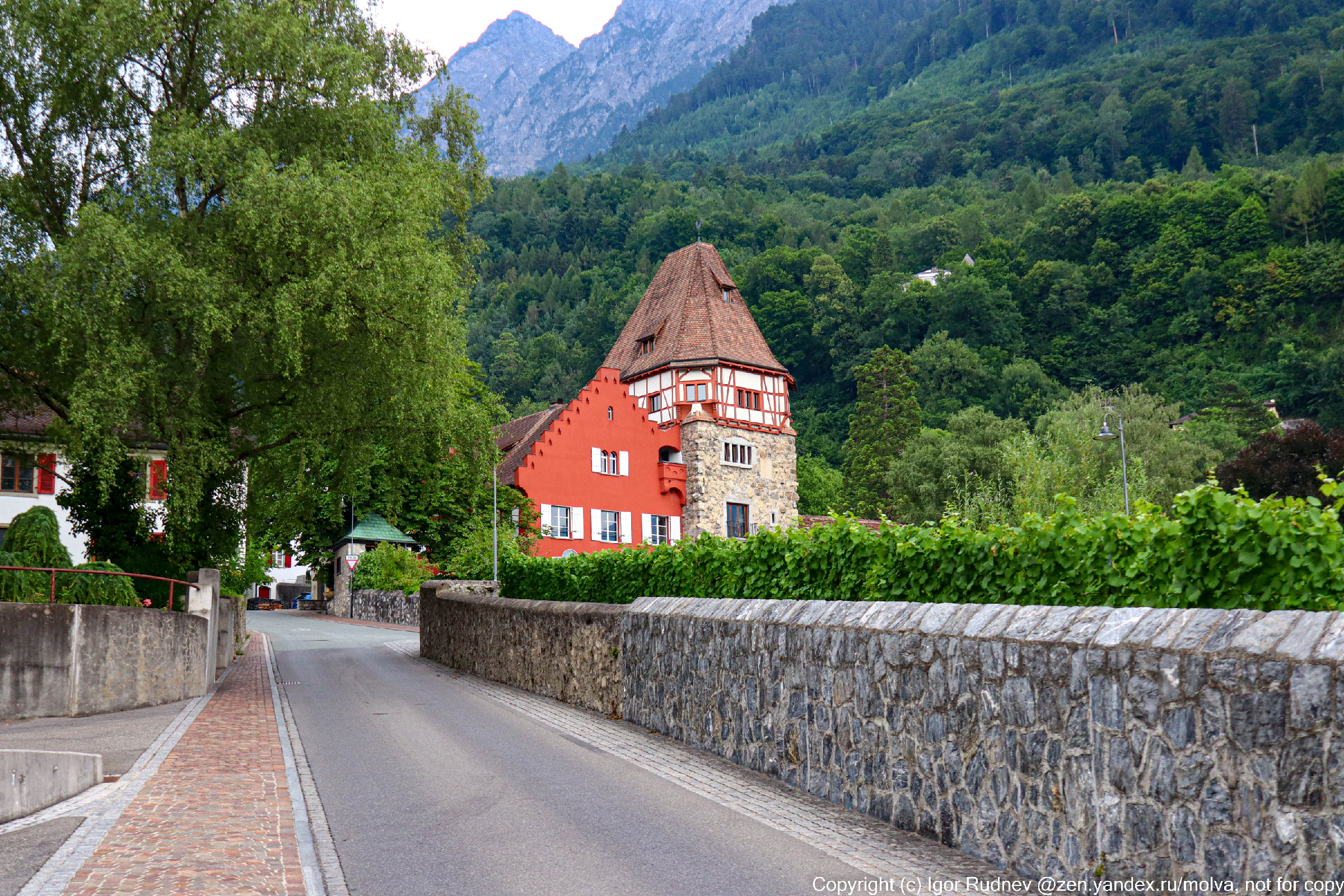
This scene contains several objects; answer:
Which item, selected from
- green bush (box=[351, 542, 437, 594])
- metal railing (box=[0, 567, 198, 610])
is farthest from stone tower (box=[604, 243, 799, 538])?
metal railing (box=[0, 567, 198, 610])

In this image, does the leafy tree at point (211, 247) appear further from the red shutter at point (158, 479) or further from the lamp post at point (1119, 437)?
the lamp post at point (1119, 437)

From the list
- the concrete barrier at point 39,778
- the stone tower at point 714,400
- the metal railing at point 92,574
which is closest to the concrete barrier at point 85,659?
the metal railing at point 92,574

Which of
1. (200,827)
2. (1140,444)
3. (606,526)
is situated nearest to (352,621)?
(606,526)

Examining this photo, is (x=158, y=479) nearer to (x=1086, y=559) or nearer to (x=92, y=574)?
(x=92, y=574)

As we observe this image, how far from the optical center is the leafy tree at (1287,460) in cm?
4869

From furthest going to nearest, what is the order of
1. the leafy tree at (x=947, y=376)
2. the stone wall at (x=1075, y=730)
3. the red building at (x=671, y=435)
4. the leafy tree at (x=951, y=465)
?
the leafy tree at (x=947, y=376) → the leafy tree at (x=951, y=465) → the red building at (x=671, y=435) → the stone wall at (x=1075, y=730)

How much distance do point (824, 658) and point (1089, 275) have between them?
100 m

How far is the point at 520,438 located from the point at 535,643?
40.8 meters

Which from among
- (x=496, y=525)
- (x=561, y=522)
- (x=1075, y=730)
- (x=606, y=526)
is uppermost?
(x=561, y=522)

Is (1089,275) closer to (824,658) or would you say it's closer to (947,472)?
(947,472)

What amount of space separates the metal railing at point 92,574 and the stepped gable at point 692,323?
41.5 metres

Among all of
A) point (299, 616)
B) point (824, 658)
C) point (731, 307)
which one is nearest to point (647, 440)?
point (731, 307)

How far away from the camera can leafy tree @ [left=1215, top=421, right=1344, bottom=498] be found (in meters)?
48.7

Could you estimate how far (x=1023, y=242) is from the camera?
113 m
